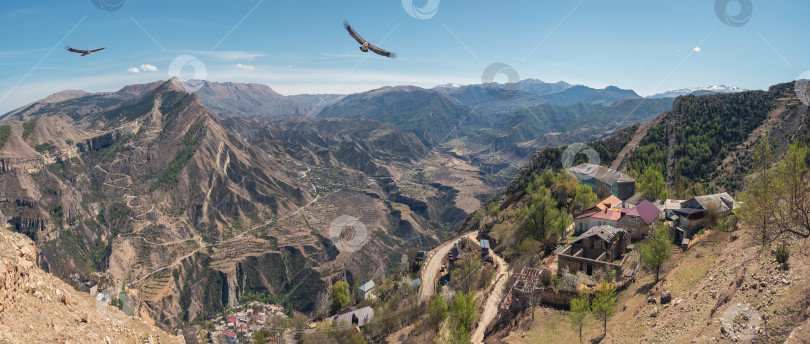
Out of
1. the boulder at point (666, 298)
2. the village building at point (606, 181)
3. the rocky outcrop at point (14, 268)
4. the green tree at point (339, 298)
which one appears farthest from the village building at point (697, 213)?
the rocky outcrop at point (14, 268)

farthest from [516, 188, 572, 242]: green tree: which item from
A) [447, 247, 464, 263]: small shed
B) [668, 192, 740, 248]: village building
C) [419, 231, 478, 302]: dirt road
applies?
[419, 231, 478, 302]: dirt road

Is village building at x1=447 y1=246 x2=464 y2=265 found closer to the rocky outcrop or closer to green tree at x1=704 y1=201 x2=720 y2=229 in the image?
green tree at x1=704 y1=201 x2=720 y2=229

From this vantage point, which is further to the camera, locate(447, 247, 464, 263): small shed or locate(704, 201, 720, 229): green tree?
locate(447, 247, 464, 263): small shed

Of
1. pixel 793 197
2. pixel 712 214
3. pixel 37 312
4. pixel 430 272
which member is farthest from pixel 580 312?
pixel 430 272

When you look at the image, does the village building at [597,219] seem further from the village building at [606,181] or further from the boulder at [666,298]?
the boulder at [666,298]

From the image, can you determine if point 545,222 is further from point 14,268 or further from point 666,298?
point 14,268

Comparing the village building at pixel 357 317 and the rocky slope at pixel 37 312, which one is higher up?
the rocky slope at pixel 37 312

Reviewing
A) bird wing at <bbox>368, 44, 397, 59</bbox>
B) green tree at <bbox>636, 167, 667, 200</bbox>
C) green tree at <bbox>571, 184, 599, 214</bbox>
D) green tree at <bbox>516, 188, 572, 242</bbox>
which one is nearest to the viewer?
bird wing at <bbox>368, 44, 397, 59</bbox>
